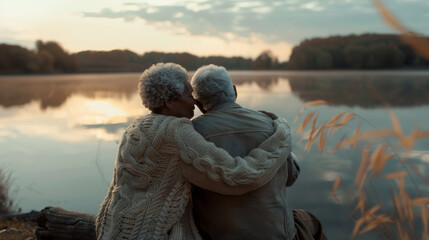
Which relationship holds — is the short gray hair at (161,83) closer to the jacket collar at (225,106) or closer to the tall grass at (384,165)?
the jacket collar at (225,106)

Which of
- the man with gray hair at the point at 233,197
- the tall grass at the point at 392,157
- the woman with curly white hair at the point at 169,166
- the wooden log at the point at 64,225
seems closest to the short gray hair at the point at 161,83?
the woman with curly white hair at the point at 169,166

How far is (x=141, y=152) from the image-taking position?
1.93 meters

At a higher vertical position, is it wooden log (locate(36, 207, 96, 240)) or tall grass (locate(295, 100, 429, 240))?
tall grass (locate(295, 100, 429, 240))

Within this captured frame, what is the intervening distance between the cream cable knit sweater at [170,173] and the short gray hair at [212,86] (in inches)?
10.1

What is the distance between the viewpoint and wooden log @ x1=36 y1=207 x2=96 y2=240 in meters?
3.09

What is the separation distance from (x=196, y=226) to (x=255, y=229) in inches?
12.5

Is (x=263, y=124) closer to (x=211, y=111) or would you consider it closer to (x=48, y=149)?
(x=211, y=111)

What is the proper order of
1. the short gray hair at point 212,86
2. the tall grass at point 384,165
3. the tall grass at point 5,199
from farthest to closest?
the tall grass at point 5,199
the short gray hair at point 212,86
the tall grass at point 384,165

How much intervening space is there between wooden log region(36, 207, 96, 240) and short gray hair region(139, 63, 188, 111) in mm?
1500

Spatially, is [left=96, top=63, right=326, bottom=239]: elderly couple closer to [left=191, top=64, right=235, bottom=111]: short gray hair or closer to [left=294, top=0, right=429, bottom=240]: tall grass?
[left=191, top=64, right=235, bottom=111]: short gray hair

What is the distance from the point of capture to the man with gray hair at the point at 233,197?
197 centimetres

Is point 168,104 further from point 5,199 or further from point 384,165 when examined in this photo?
point 5,199

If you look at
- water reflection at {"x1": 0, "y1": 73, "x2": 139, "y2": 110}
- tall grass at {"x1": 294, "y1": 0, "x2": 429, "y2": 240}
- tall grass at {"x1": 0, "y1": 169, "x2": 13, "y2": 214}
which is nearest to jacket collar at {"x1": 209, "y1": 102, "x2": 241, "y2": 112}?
tall grass at {"x1": 294, "y1": 0, "x2": 429, "y2": 240}

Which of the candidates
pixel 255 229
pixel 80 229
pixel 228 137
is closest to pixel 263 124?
pixel 228 137
